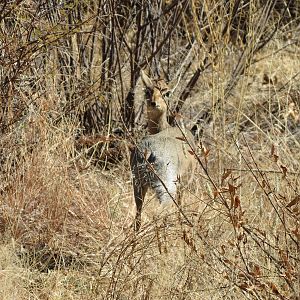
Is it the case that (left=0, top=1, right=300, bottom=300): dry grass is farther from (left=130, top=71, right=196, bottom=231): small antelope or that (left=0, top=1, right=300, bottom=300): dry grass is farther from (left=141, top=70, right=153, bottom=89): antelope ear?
(left=141, top=70, right=153, bottom=89): antelope ear

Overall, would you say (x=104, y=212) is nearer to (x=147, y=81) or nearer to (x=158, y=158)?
(x=158, y=158)

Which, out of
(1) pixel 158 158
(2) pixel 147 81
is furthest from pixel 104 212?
(2) pixel 147 81

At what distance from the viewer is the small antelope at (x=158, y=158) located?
17.5 ft

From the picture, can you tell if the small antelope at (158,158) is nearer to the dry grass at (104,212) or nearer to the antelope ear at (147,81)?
the antelope ear at (147,81)

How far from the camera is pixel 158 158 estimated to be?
5.39 meters

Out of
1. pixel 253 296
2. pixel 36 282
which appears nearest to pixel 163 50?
pixel 36 282

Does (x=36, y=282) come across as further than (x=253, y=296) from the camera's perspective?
Yes

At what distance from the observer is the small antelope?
5.35 meters

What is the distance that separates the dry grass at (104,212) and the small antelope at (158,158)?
0.15 meters

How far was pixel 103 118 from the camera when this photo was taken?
6793 millimetres

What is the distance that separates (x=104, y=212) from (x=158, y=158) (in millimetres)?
490

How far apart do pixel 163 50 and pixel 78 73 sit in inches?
42.2

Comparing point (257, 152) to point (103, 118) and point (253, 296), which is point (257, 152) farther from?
point (253, 296)

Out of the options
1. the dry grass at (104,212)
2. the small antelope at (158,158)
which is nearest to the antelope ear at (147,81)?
the small antelope at (158,158)
